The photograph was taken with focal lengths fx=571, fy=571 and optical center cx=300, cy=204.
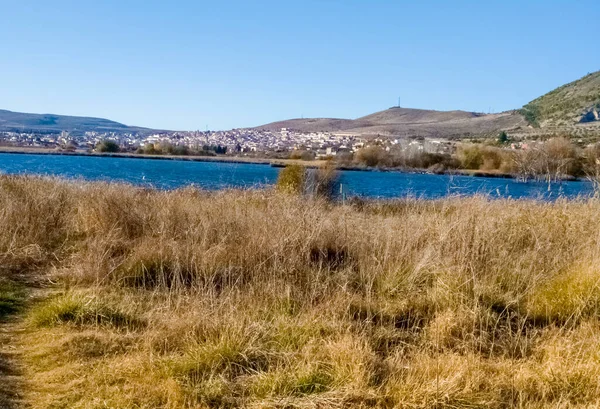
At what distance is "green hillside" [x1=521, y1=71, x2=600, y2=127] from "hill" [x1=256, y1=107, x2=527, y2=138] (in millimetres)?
3171

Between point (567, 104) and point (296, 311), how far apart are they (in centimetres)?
10057

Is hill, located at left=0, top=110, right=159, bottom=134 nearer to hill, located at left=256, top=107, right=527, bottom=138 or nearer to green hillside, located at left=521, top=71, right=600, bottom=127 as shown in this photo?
hill, located at left=256, top=107, right=527, bottom=138

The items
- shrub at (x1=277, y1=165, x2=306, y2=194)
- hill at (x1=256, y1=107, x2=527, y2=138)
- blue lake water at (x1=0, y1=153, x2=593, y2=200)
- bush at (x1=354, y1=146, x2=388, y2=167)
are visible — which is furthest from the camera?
hill at (x1=256, y1=107, x2=527, y2=138)

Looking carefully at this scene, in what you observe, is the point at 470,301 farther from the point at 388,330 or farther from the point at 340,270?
the point at 340,270

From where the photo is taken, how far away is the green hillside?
86.7 m

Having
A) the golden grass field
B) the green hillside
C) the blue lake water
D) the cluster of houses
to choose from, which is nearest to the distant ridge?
the green hillside

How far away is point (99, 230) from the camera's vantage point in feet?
24.5

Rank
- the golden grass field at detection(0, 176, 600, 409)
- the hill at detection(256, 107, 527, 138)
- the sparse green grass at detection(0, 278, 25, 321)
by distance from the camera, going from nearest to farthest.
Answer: the golden grass field at detection(0, 176, 600, 409), the sparse green grass at detection(0, 278, 25, 321), the hill at detection(256, 107, 527, 138)

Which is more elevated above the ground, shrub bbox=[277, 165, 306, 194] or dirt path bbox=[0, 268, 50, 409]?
shrub bbox=[277, 165, 306, 194]

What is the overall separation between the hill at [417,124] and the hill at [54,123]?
51.8 m

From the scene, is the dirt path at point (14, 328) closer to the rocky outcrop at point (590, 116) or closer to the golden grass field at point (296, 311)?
the golden grass field at point (296, 311)

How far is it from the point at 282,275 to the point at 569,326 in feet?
8.43

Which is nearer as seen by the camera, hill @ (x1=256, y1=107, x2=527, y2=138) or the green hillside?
the green hillside

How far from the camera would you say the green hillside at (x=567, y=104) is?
8671cm
